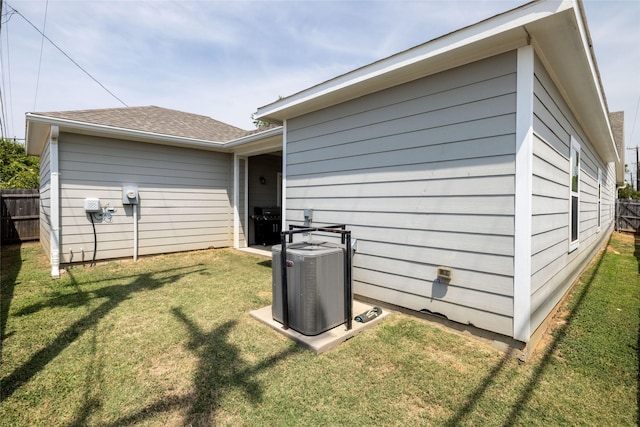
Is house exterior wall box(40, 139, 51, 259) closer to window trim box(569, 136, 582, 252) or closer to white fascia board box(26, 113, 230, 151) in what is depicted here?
white fascia board box(26, 113, 230, 151)

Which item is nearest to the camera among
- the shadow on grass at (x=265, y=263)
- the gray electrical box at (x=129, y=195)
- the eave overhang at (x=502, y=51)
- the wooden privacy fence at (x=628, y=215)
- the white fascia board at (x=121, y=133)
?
the eave overhang at (x=502, y=51)

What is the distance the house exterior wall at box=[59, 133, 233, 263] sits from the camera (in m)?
5.35

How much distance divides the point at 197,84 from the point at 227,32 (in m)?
3.96

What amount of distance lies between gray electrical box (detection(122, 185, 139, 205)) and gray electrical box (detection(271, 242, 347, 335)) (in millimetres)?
4487

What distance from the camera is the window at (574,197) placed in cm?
403

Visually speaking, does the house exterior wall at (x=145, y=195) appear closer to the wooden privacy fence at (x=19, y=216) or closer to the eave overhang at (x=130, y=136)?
the eave overhang at (x=130, y=136)

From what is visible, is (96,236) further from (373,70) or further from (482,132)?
(482,132)

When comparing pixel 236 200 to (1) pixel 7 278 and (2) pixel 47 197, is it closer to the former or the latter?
(2) pixel 47 197

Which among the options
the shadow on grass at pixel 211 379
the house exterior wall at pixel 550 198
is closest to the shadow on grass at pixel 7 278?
the shadow on grass at pixel 211 379

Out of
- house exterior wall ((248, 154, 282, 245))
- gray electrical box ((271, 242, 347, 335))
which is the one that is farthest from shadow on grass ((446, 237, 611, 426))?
house exterior wall ((248, 154, 282, 245))

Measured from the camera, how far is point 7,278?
15.1 ft

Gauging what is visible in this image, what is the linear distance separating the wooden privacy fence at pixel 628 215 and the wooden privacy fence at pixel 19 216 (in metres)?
22.6

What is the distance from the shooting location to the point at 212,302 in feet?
11.9

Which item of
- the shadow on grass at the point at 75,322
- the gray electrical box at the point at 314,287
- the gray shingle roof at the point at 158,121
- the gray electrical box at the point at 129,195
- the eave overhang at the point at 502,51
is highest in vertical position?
the gray shingle roof at the point at 158,121
